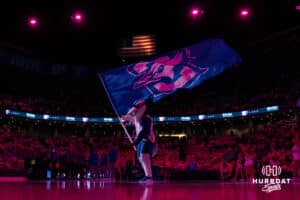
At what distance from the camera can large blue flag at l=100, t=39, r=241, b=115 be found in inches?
446

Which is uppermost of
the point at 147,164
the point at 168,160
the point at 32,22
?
the point at 32,22

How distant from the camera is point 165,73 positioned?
40.0 feet

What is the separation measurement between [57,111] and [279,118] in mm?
20724

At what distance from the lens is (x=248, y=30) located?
1432 cm

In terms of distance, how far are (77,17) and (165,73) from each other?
12.1 feet

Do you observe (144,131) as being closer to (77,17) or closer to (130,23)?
(130,23)

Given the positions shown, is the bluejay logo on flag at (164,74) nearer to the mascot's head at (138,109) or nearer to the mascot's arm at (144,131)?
the mascot's head at (138,109)

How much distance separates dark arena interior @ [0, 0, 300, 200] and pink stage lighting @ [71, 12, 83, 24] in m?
0.05

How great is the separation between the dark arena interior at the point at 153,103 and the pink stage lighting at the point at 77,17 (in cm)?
5

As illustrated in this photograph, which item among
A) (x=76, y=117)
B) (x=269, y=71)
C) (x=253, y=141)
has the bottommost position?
(x=253, y=141)

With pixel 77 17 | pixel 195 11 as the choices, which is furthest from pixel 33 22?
pixel 195 11

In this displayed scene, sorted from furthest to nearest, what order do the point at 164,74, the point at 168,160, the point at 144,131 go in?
the point at 168,160 → the point at 164,74 → the point at 144,131

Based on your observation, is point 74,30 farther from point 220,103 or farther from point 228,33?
point 220,103

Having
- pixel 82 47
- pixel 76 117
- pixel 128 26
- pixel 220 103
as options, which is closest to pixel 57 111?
pixel 76 117
